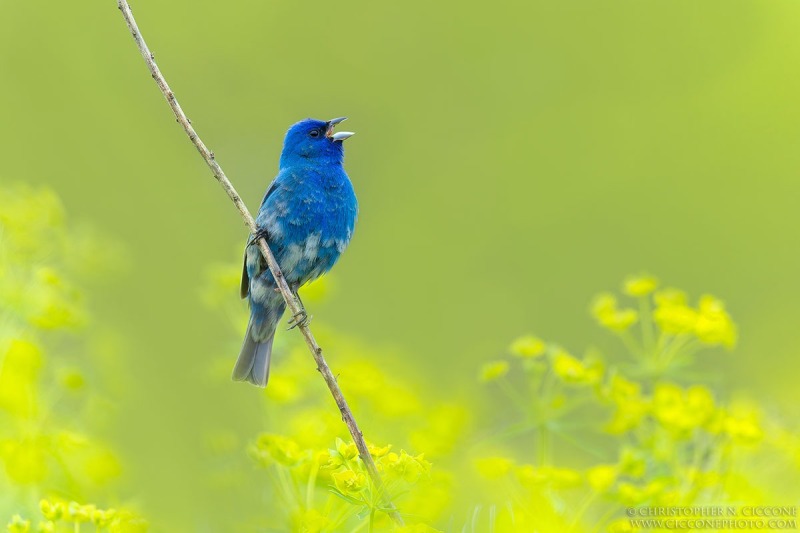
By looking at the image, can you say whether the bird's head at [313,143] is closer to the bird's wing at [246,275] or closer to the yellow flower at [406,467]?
the bird's wing at [246,275]

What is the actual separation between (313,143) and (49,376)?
2.39 m

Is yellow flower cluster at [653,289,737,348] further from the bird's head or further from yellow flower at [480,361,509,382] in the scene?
the bird's head

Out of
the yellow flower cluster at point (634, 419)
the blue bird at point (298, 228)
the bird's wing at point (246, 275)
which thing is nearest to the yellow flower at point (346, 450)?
the yellow flower cluster at point (634, 419)

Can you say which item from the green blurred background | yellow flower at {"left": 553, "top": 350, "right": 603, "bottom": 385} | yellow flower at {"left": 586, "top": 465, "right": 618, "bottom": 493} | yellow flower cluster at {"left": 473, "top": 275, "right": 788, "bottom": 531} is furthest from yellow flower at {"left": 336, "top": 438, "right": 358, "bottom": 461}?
the green blurred background

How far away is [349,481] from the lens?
2064 mm

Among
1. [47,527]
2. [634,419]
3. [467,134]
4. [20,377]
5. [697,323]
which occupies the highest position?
[467,134]

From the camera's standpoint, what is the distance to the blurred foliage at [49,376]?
2.38 meters

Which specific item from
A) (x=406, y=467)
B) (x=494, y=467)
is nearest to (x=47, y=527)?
(x=406, y=467)

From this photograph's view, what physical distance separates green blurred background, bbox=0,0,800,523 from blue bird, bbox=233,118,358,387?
5116 mm

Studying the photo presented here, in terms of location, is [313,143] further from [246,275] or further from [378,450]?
[378,450]

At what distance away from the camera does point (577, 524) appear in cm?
225

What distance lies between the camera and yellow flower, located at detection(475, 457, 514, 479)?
2496 mm

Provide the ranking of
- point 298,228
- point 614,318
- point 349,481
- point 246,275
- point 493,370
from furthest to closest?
point 246,275 → point 298,228 → point 614,318 → point 493,370 → point 349,481

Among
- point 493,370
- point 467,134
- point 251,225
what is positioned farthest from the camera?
point 467,134
